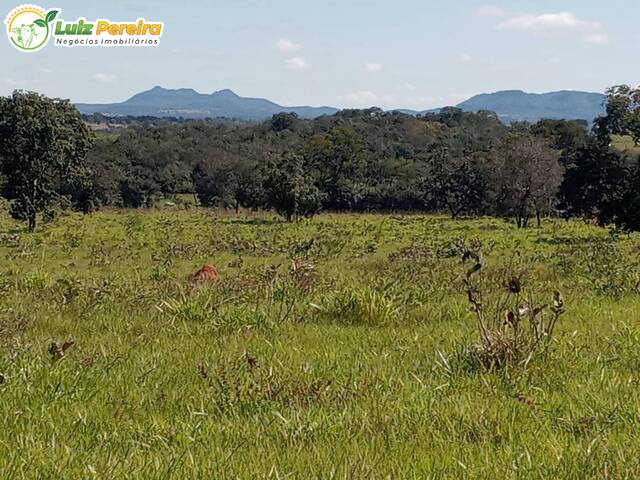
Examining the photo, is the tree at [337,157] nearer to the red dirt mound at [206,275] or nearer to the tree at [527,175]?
the tree at [527,175]

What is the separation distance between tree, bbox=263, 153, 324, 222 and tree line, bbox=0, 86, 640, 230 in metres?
0.10

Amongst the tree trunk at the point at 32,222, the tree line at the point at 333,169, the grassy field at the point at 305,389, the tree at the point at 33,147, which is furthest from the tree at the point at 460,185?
the grassy field at the point at 305,389

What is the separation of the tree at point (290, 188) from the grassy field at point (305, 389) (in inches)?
1475

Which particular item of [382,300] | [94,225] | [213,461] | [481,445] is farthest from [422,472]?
[94,225]

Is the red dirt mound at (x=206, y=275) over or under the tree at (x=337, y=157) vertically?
under

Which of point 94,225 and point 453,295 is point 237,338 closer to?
point 453,295

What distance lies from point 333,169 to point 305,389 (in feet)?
258

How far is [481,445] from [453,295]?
707cm

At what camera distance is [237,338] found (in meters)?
7.33

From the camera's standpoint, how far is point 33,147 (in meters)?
33.2

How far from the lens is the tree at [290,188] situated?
48312mm

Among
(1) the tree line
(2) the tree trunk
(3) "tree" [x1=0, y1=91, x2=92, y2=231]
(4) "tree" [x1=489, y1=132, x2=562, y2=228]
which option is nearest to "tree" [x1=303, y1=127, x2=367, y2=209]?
(1) the tree line

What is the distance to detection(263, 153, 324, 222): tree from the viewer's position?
48312 millimetres

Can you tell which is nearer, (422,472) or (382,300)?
(422,472)
